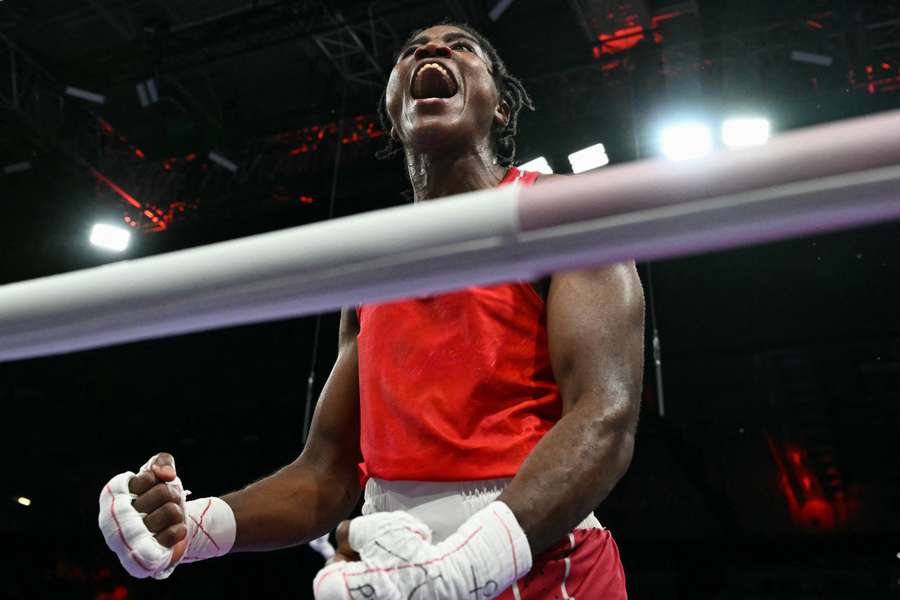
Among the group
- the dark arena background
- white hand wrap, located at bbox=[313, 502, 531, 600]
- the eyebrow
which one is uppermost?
the dark arena background

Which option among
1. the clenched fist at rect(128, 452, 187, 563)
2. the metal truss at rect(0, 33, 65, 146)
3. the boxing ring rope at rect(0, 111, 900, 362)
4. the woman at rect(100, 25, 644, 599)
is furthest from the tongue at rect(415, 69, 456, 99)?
the metal truss at rect(0, 33, 65, 146)

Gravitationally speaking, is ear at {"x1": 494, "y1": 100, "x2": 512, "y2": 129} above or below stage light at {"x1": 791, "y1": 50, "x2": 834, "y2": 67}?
below

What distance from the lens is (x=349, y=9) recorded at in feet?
16.3

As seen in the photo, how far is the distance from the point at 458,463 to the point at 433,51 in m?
0.83

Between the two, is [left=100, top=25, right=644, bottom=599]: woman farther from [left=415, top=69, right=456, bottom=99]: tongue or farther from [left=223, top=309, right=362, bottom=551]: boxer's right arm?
[left=415, top=69, right=456, bottom=99]: tongue

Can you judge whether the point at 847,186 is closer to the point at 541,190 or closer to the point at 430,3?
Answer: the point at 541,190

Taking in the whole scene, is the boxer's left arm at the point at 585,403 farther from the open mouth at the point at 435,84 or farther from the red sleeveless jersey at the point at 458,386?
the open mouth at the point at 435,84

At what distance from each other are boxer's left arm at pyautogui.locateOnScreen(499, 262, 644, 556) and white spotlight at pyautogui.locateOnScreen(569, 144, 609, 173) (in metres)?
3.97

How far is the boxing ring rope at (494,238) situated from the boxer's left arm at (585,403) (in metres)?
0.40

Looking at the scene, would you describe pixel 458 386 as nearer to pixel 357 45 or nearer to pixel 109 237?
pixel 357 45

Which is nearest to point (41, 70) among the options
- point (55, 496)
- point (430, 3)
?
point (430, 3)

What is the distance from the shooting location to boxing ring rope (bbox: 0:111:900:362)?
49 cm

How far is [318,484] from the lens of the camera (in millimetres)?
1298

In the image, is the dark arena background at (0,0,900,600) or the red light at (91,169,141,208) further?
the red light at (91,169,141,208)
